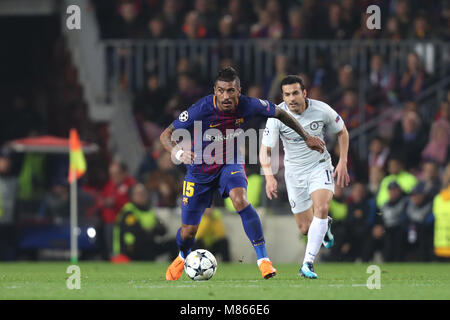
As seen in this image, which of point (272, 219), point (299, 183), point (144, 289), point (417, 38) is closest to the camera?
point (144, 289)

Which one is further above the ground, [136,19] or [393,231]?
[136,19]

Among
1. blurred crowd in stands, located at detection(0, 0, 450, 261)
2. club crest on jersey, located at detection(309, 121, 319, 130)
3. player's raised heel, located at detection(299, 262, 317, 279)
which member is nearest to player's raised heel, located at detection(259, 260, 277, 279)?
player's raised heel, located at detection(299, 262, 317, 279)

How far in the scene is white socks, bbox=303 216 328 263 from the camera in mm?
11375

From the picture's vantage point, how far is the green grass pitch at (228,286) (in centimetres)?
928

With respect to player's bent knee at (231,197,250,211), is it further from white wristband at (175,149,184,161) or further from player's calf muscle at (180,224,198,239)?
white wristband at (175,149,184,161)

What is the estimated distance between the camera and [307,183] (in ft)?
39.4

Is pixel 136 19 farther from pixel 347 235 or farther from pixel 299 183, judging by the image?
pixel 299 183

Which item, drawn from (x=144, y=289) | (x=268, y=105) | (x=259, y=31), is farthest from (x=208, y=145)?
(x=259, y=31)

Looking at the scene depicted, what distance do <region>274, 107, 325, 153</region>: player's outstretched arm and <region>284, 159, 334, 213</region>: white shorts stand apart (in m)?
0.64

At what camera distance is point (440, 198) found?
56.5 feet

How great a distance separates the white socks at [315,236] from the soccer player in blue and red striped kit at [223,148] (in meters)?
0.47

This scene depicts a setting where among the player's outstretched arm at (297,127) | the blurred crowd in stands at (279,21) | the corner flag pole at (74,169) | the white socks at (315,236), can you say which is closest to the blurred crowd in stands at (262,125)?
the blurred crowd in stands at (279,21)

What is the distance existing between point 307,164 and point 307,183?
0.22m
